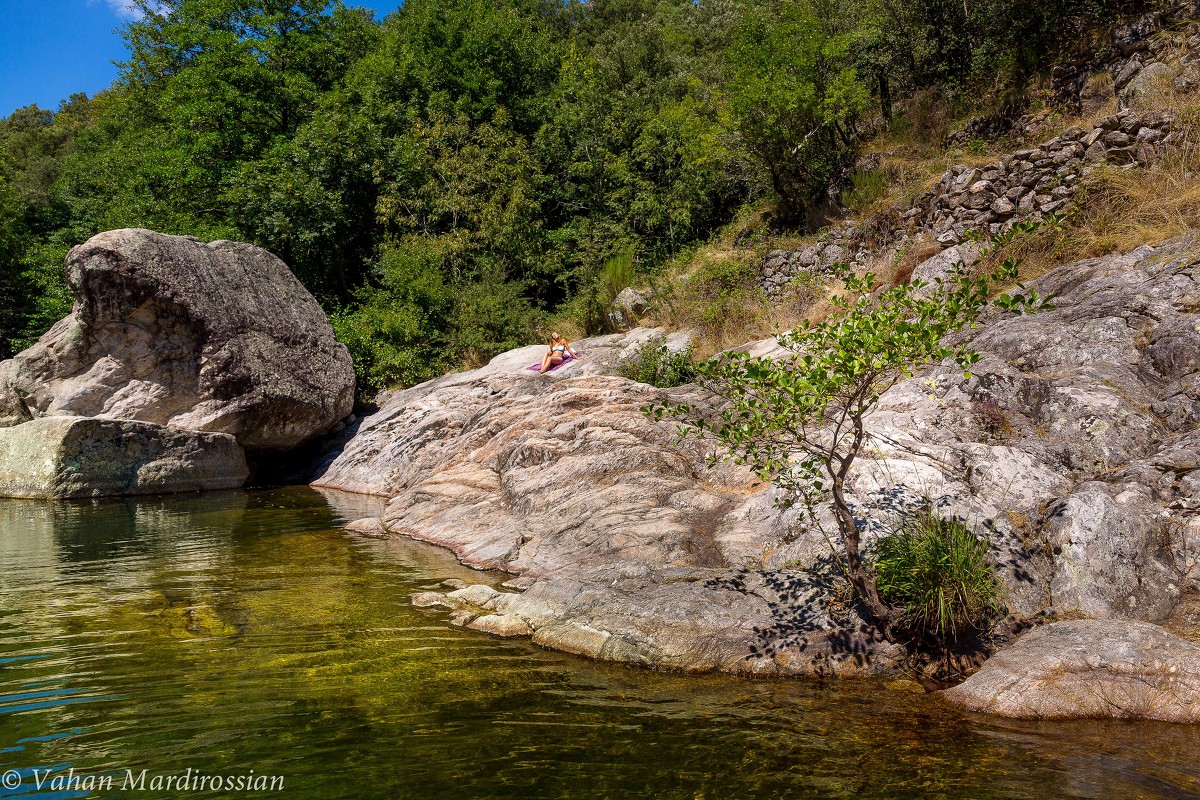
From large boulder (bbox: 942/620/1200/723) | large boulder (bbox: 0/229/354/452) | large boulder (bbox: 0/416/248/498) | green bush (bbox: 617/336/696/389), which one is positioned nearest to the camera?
large boulder (bbox: 942/620/1200/723)

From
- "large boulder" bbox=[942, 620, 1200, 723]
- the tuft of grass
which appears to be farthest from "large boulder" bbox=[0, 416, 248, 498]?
the tuft of grass

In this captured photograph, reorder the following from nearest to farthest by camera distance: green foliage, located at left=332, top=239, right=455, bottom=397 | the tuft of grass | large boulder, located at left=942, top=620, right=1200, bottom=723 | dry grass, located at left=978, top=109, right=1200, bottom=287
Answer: large boulder, located at left=942, top=620, right=1200, bottom=723 < dry grass, located at left=978, top=109, right=1200, bottom=287 < the tuft of grass < green foliage, located at left=332, top=239, right=455, bottom=397

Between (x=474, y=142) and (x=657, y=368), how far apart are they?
61.4 feet

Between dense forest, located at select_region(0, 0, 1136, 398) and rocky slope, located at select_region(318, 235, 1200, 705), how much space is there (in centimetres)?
1186

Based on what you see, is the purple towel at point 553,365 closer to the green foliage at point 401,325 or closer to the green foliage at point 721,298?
the green foliage at point 721,298

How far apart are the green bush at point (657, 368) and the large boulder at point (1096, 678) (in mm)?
10241

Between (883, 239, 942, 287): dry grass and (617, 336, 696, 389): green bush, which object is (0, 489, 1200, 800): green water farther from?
(883, 239, 942, 287): dry grass

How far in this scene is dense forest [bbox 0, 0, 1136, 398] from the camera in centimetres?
2269

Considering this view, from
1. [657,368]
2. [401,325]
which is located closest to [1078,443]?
[657,368]

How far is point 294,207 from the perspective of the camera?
92.3 feet

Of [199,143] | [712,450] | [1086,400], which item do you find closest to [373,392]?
[199,143]

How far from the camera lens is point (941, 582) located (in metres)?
7.12

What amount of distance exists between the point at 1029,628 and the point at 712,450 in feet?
18.4

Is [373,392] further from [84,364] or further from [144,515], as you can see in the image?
[144,515]
